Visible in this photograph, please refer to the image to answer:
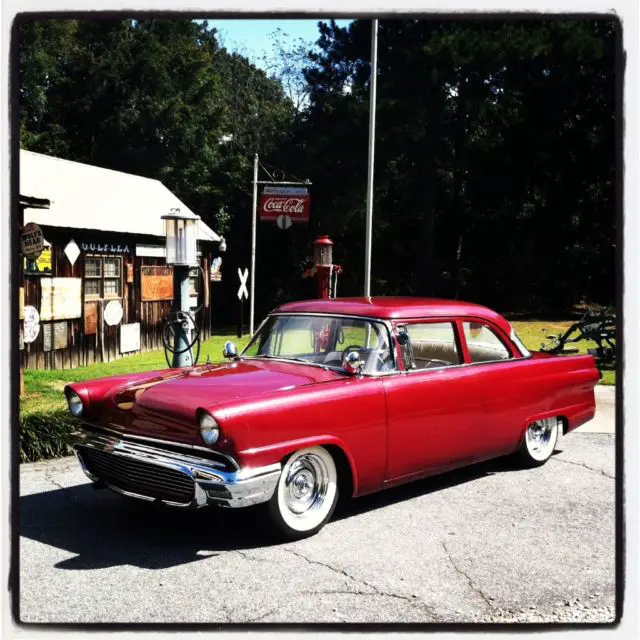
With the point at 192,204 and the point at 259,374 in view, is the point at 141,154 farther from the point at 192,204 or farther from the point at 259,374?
the point at 259,374

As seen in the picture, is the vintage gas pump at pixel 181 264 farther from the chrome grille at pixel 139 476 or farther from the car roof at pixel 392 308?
the chrome grille at pixel 139 476

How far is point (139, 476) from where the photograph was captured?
3740 mm

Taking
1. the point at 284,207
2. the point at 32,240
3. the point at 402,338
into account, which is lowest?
the point at 402,338

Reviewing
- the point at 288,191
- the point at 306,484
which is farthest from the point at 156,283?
the point at 306,484

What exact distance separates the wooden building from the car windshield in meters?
4.31

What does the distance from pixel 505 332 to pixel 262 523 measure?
2.51 m

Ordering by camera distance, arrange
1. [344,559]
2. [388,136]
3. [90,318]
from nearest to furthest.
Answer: [344,559], [90,318], [388,136]

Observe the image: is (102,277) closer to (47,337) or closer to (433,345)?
(47,337)

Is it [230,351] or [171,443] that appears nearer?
[171,443]

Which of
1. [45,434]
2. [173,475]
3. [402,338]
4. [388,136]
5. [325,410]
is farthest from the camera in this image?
[388,136]

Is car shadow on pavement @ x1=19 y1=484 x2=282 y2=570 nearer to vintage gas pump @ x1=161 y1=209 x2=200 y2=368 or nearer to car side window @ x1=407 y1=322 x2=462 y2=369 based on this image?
car side window @ x1=407 y1=322 x2=462 y2=369

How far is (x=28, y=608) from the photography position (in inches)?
113

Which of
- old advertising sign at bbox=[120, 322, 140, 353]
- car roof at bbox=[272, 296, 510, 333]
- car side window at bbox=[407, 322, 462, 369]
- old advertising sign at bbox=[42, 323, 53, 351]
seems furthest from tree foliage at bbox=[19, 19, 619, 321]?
old advertising sign at bbox=[120, 322, 140, 353]

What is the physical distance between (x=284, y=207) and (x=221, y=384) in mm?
9013
